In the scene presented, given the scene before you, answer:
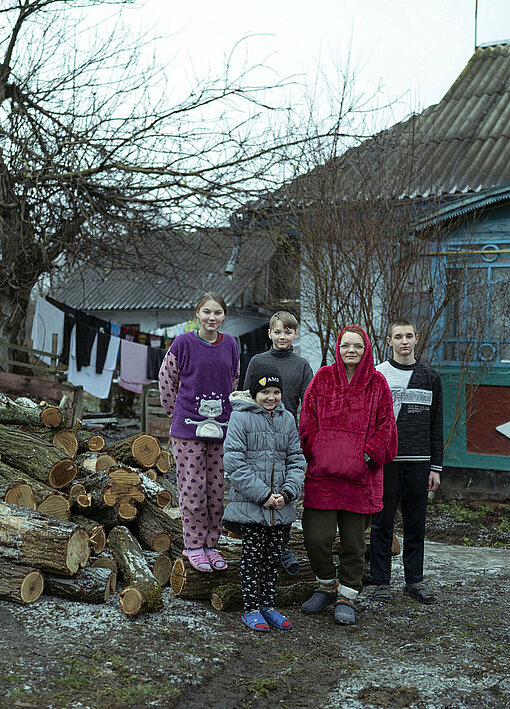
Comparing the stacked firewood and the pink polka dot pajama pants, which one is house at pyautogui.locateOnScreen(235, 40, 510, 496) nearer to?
the stacked firewood

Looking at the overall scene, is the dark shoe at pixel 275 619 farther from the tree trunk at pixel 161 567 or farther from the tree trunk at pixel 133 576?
the tree trunk at pixel 161 567

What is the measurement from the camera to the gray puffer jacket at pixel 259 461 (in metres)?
3.84

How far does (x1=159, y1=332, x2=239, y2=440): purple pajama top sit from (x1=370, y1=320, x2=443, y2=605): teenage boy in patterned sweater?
109 cm

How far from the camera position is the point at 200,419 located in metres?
4.41

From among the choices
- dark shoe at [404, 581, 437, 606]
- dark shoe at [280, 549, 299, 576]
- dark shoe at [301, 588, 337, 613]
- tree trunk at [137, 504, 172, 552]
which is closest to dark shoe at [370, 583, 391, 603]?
dark shoe at [404, 581, 437, 606]

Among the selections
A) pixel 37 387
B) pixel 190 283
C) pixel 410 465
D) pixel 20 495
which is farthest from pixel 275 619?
pixel 190 283

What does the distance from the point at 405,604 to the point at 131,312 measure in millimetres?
24189

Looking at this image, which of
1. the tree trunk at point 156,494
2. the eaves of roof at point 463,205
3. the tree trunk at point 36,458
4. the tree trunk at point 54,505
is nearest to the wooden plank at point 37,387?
the tree trunk at point 36,458

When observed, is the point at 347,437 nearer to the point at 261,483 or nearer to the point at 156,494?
the point at 261,483

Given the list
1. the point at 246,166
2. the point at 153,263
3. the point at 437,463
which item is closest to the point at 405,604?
the point at 437,463

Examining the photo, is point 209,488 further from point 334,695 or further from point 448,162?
point 448,162

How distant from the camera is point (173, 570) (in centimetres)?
434

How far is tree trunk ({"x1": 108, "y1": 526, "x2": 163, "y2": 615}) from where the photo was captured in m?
3.91

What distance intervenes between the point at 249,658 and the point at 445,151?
8.97 metres
